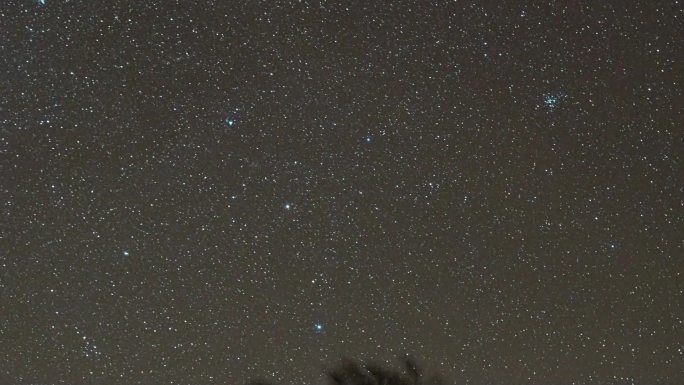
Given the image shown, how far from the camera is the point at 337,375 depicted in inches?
325

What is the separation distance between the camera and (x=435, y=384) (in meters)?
8.16

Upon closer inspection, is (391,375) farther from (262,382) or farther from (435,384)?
(262,382)

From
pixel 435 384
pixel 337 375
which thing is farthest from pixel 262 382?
pixel 435 384

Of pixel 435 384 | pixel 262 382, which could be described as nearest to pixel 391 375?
pixel 435 384

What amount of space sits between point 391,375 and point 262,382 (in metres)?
1.08

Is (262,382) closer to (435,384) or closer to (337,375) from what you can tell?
(337,375)

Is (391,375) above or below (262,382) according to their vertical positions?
below

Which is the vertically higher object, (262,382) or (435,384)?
(262,382)

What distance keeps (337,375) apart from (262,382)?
630mm

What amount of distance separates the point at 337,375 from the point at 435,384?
0.82m

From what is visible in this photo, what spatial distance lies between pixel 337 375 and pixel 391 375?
1.51 ft

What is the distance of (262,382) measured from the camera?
26.9 feet
